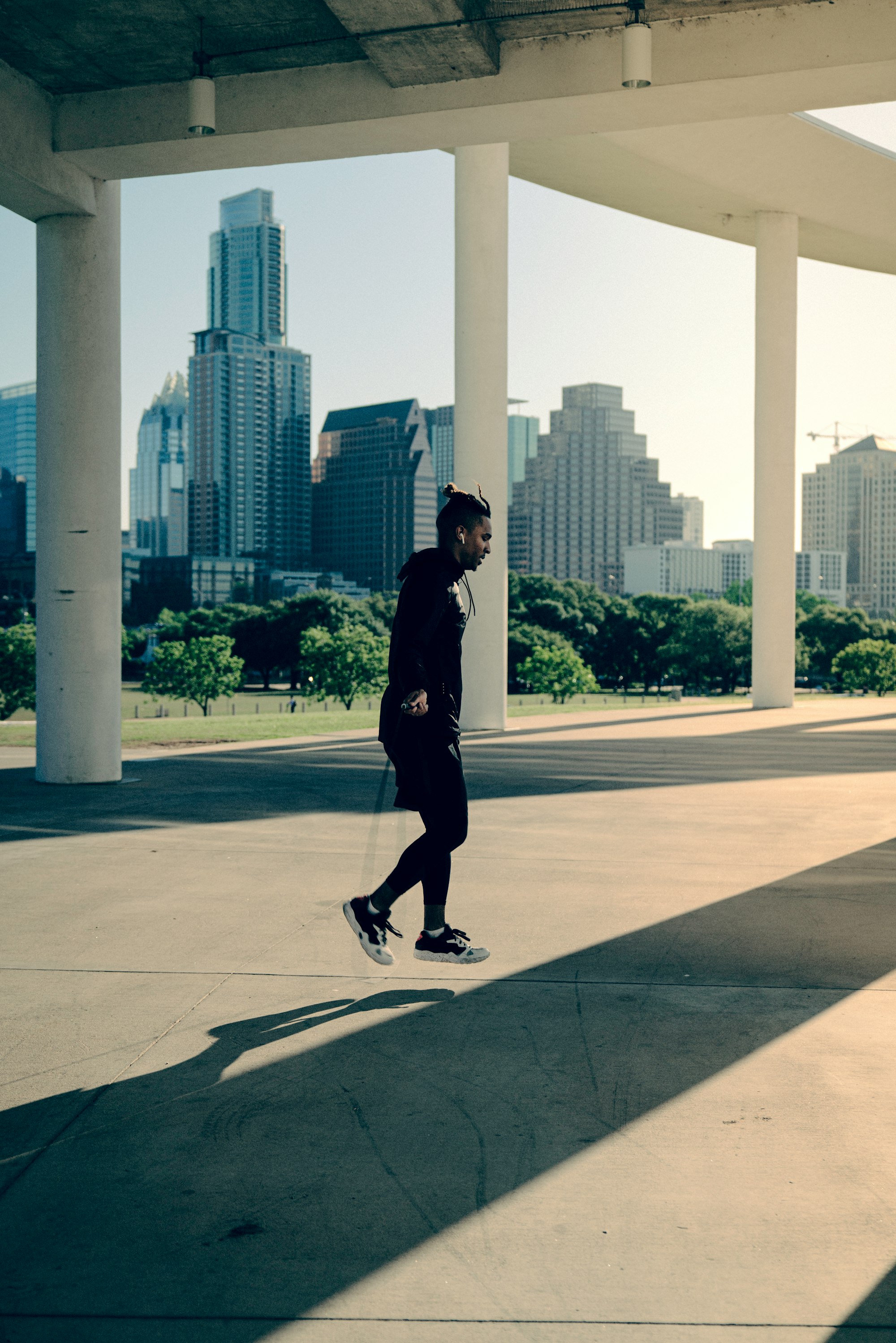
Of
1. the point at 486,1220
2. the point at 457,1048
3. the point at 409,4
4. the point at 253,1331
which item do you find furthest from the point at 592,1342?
the point at 409,4

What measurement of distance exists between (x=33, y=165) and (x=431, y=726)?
724 centimetres

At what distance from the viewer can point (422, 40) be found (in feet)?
25.2

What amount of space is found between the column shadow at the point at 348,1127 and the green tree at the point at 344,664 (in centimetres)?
5452

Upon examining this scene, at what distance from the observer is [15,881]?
6176 millimetres

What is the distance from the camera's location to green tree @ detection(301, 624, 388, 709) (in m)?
59.1

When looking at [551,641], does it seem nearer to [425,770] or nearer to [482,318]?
[482,318]

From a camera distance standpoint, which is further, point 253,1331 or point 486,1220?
point 486,1220

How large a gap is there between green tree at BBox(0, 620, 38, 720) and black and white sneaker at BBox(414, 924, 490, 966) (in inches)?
1874

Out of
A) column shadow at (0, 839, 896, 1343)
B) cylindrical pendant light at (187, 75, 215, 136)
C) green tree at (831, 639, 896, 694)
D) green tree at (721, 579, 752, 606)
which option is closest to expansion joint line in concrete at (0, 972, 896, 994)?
column shadow at (0, 839, 896, 1343)

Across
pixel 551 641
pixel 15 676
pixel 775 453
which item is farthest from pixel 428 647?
pixel 551 641

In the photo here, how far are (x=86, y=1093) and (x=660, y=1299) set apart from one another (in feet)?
5.96

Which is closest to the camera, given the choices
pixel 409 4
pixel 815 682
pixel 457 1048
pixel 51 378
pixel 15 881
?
pixel 457 1048

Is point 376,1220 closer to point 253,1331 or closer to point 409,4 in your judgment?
point 253,1331

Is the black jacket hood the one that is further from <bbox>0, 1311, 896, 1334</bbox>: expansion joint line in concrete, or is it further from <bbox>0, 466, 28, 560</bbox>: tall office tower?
<bbox>0, 466, 28, 560</bbox>: tall office tower
